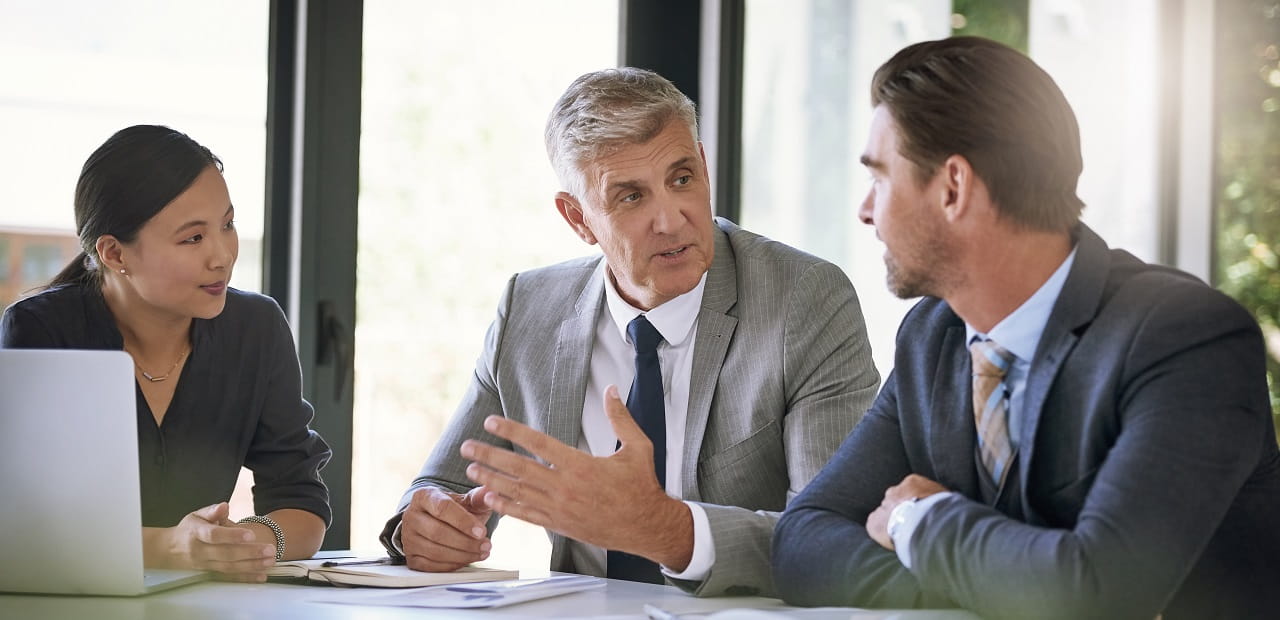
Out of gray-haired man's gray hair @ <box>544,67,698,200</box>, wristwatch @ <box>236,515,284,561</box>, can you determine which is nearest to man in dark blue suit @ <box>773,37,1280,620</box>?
gray-haired man's gray hair @ <box>544,67,698,200</box>

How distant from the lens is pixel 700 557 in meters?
1.71

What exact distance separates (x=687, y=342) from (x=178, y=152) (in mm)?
1017

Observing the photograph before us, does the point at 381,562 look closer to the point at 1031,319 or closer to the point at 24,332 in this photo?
the point at 24,332

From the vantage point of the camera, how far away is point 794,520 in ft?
5.68

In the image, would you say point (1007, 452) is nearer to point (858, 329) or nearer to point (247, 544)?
point (858, 329)

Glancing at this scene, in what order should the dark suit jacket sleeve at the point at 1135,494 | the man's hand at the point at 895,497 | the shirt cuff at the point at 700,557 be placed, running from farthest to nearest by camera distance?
the shirt cuff at the point at 700,557 → the man's hand at the point at 895,497 → the dark suit jacket sleeve at the point at 1135,494

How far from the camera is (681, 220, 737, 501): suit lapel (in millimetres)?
2131

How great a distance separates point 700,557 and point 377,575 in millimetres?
484

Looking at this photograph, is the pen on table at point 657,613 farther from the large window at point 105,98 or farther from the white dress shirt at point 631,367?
the large window at point 105,98

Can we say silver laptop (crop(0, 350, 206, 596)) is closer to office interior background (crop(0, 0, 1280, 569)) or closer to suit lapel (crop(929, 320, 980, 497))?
suit lapel (crop(929, 320, 980, 497))

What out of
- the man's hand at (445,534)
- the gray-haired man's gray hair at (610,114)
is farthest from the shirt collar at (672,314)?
the man's hand at (445,534)

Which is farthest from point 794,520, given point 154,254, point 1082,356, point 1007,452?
point 154,254

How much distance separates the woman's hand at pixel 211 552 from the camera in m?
1.78

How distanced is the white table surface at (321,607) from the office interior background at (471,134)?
118cm
